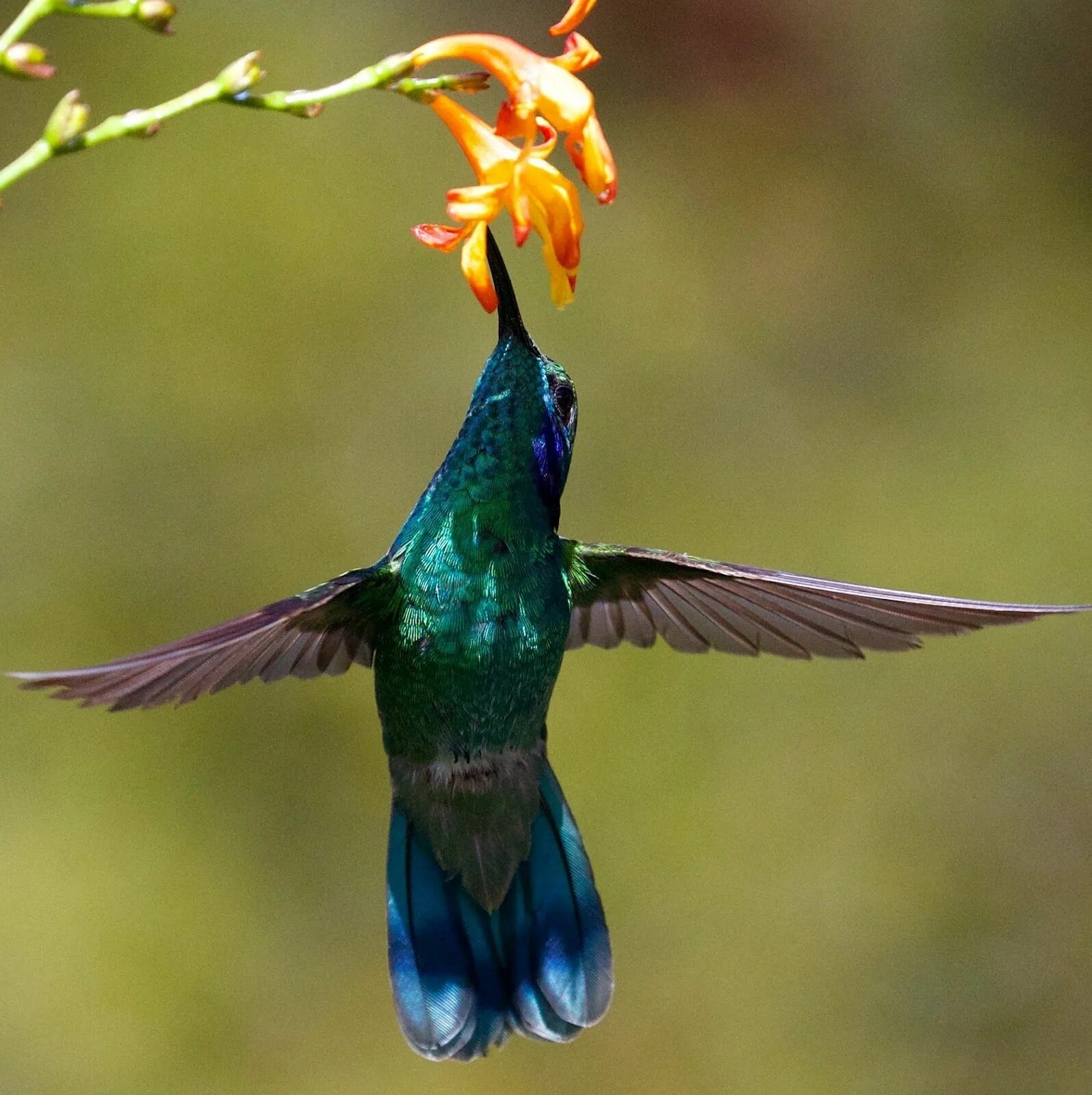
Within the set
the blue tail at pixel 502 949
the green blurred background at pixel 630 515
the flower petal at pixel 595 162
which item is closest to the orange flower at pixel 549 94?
the flower petal at pixel 595 162

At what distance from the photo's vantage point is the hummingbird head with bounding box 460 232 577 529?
7.11 ft

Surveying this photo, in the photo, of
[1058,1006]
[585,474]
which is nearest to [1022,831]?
[1058,1006]

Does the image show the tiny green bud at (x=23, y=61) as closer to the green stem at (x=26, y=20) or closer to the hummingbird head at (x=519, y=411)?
the green stem at (x=26, y=20)

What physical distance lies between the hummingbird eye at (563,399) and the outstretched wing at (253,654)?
0.37m

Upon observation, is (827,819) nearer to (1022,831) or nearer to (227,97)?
(1022,831)

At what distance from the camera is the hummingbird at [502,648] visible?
2.13 m

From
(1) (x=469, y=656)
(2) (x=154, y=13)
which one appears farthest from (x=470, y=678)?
(2) (x=154, y=13)

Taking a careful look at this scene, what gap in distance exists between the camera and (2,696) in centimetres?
398

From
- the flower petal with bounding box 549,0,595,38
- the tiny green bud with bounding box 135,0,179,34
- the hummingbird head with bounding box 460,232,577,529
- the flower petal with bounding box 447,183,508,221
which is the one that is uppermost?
the flower petal with bounding box 549,0,595,38

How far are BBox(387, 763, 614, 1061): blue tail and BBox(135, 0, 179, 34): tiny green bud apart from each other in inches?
61.2

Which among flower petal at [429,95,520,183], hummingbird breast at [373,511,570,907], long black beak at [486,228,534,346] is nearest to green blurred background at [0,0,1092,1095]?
hummingbird breast at [373,511,570,907]

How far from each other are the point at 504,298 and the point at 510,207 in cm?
44

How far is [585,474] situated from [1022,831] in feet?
5.58

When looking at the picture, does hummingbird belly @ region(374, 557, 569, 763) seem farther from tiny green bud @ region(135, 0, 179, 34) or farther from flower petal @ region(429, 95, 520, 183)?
tiny green bud @ region(135, 0, 179, 34)
